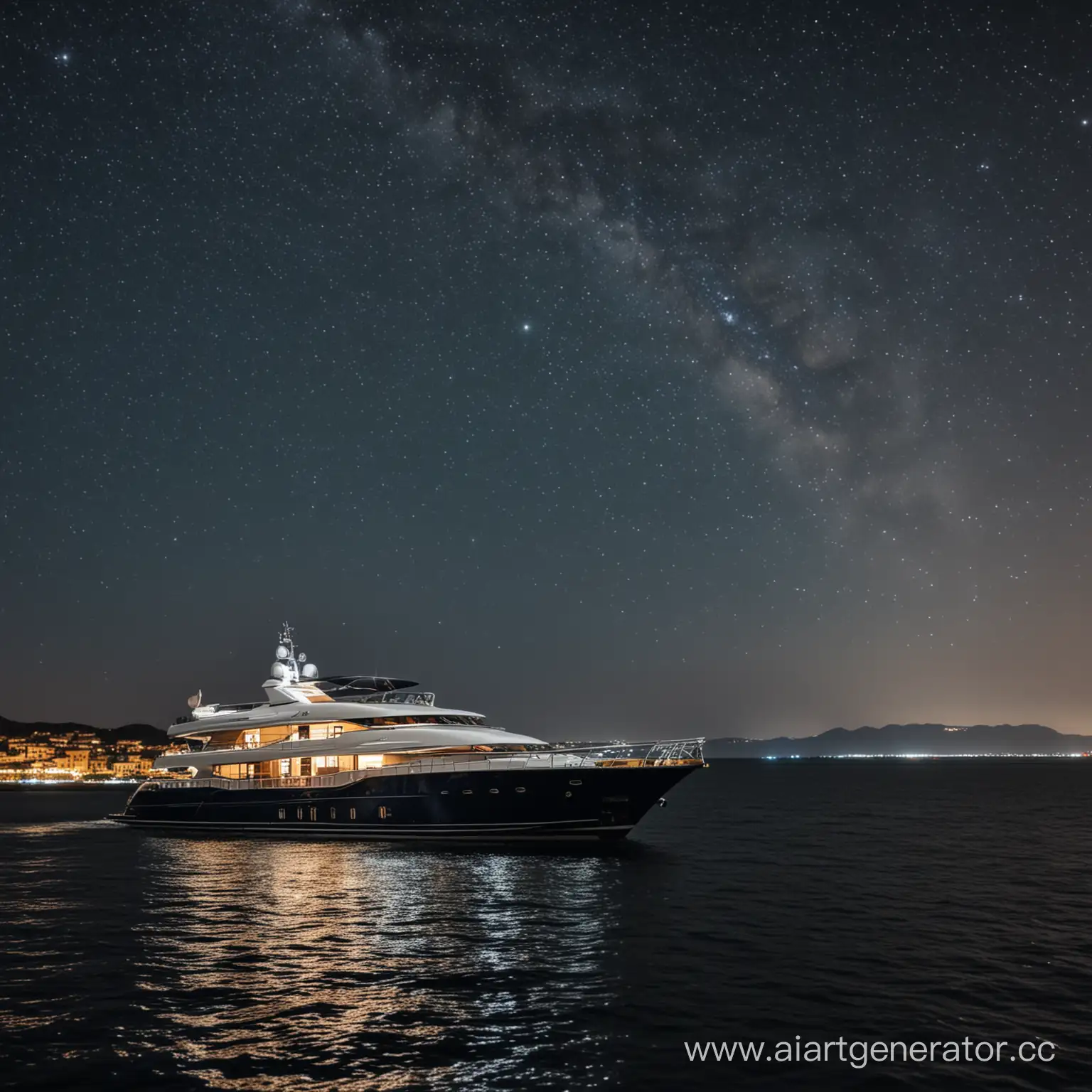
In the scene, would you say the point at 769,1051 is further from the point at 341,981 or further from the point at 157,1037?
the point at 157,1037

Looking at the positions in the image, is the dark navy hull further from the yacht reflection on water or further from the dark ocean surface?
the yacht reflection on water

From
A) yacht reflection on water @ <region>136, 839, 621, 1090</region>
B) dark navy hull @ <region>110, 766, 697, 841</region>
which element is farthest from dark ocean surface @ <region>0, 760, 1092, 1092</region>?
dark navy hull @ <region>110, 766, 697, 841</region>

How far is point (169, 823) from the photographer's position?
5278 cm

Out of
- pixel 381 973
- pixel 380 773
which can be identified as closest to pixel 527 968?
pixel 381 973

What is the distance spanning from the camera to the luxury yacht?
131 ft

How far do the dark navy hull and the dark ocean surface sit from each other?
1347 millimetres

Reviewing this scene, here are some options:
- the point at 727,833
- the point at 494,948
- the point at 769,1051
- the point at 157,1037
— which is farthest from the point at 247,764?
the point at 769,1051

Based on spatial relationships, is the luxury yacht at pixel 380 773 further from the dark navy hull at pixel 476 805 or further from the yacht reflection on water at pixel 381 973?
the yacht reflection on water at pixel 381 973

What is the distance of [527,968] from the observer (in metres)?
19.3

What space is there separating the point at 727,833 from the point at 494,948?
37.6 metres

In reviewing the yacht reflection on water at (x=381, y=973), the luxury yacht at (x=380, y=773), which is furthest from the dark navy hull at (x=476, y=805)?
the yacht reflection on water at (x=381, y=973)

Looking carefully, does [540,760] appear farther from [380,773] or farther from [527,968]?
[527,968]

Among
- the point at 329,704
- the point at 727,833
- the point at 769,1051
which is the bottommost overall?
the point at 727,833

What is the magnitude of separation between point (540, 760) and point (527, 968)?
71.5 feet
